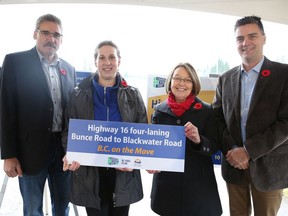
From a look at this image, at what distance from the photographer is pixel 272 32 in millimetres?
4062

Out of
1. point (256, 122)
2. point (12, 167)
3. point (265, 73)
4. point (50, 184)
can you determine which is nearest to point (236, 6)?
point (265, 73)

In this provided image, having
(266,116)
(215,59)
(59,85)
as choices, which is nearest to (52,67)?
(59,85)

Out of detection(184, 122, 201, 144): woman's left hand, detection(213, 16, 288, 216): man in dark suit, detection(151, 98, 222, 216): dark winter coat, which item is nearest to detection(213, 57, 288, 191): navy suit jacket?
detection(213, 16, 288, 216): man in dark suit

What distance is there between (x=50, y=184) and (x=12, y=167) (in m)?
0.44

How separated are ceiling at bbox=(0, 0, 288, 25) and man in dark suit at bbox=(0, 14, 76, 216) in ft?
7.19

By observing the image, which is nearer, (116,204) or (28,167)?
(116,204)

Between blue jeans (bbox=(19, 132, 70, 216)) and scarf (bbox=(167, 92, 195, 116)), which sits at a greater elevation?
scarf (bbox=(167, 92, 195, 116))

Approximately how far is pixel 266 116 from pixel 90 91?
1.34 meters

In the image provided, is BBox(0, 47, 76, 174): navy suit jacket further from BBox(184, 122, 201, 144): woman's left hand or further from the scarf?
BBox(184, 122, 201, 144): woman's left hand

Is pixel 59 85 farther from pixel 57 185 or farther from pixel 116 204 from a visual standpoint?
pixel 116 204

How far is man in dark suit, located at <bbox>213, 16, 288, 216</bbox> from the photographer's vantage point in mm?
1871

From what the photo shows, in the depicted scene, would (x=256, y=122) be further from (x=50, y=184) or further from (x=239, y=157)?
Answer: (x=50, y=184)

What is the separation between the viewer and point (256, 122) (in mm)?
1915

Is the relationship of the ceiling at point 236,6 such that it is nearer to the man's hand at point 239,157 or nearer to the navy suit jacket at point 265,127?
the navy suit jacket at point 265,127
